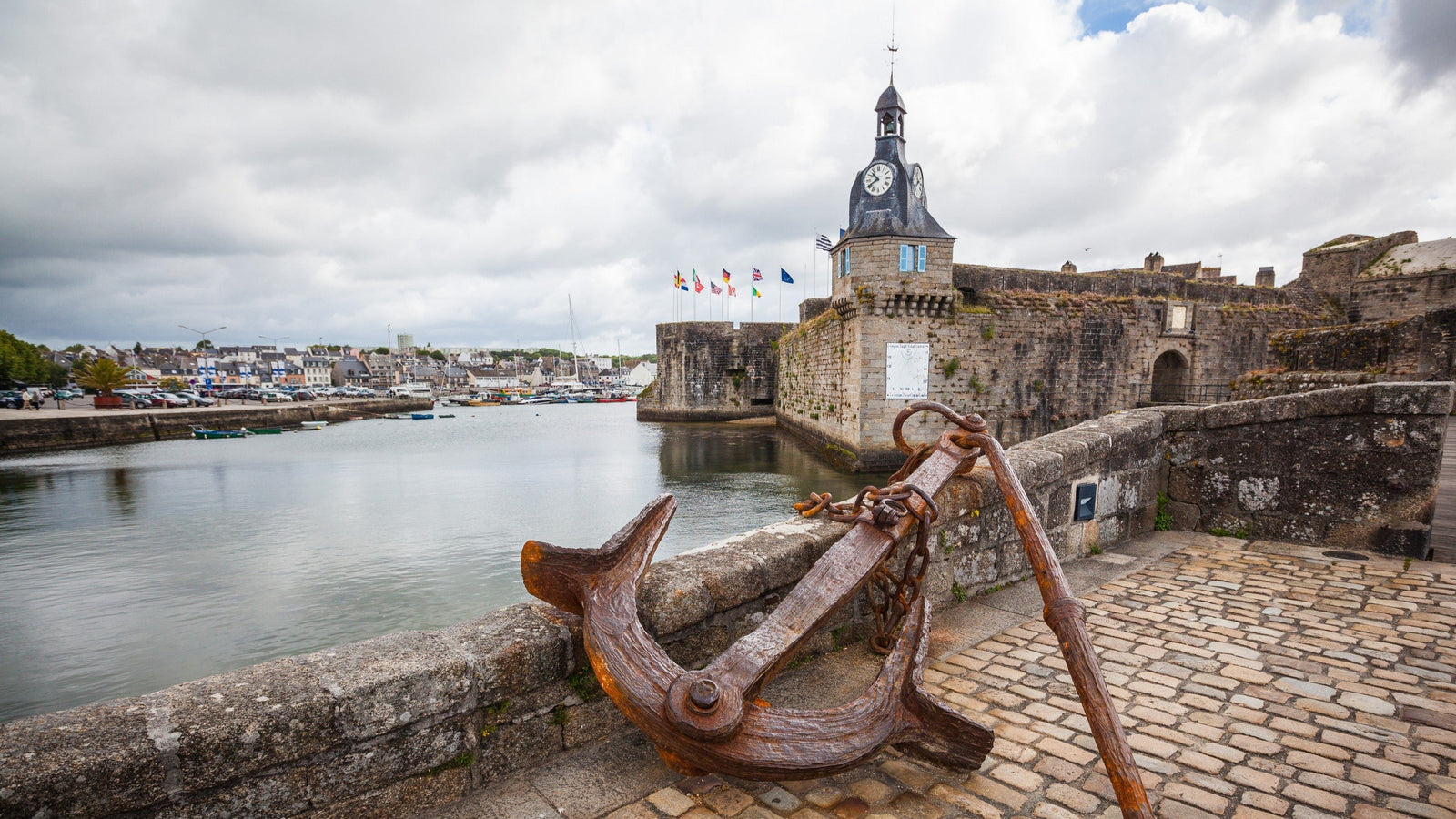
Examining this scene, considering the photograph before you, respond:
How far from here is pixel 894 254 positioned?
1616 centimetres

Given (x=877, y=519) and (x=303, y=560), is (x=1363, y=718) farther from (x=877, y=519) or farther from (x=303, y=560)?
(x=303, y=560)

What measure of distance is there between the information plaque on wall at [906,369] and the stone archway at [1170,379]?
9.02m

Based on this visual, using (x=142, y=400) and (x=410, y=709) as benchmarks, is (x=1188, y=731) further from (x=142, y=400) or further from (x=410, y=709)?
(x=142, y=400)

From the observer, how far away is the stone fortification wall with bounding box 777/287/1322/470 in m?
16.8

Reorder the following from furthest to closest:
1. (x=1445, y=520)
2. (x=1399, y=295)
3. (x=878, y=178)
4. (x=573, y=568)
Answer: (x=1399, y=295)
(x=878, y=178)
(x=1445, y=520)
(x=573, y=568)

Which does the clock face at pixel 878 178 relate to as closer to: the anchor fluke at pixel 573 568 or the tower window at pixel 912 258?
the tower window at pixel 912 258

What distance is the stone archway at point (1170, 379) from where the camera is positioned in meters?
20.2

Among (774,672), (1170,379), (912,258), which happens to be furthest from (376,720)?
(1170,379)

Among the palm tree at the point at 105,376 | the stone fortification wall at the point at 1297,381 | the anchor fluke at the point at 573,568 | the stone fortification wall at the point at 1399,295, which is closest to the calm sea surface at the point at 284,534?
the anchor fluke at the point at 573,568

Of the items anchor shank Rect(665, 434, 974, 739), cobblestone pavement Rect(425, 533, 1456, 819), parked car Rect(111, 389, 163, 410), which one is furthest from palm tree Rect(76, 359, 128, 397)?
anchor shank Rect(665, 434, 974, 739)

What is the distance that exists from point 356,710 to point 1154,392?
2530 centimetres

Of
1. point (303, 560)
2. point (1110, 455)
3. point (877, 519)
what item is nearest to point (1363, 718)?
point (877, 519)

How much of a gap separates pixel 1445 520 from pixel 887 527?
18.5 feet

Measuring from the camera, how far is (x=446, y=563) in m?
10.2
